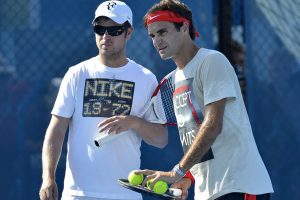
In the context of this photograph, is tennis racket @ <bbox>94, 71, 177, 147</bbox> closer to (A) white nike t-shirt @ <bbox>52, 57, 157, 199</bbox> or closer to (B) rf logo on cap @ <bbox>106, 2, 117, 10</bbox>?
(A) white nike t-shirt @ <bbox>52, 57, 157, 199</bbox>

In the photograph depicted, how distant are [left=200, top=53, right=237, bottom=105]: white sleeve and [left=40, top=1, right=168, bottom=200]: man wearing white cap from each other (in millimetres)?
914

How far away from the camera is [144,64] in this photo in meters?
6.04

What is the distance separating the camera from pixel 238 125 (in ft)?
12.9

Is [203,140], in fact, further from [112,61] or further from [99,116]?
[112,61]

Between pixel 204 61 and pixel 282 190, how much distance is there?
2443 millimetres

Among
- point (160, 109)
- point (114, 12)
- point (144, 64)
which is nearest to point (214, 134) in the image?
point (160, 109)

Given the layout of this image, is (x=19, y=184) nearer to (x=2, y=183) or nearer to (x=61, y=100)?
(x=2, y=183)

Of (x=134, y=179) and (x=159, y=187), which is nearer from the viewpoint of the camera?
(x=159, y=187)

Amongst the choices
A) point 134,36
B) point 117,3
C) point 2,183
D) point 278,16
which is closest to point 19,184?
point 2,183

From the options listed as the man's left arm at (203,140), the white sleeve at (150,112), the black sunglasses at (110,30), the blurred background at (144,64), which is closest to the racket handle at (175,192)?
the man's left arm at (203,140)

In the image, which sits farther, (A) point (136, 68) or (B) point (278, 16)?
(B) point (278, 16)

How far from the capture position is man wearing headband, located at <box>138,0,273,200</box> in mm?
3844

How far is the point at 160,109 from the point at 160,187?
0.93 metres

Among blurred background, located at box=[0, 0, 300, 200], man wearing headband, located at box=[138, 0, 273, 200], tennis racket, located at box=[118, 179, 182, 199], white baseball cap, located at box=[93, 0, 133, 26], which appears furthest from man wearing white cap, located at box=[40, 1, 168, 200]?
blurred background, located at box=[0, 0, 300, 200]
